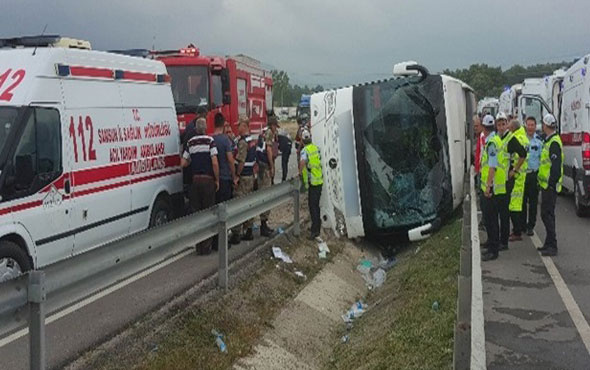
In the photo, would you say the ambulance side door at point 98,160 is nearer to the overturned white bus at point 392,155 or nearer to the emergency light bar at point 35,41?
the emergency light bar at point 35,41

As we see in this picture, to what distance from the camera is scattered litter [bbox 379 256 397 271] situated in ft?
37.1

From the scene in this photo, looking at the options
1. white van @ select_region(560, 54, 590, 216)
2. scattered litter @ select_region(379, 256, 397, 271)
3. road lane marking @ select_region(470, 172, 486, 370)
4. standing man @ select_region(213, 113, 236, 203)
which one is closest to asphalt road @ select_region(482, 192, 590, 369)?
road lane marking @ select_region(470, 172, 486, 370)

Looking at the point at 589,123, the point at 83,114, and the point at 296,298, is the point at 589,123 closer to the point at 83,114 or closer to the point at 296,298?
the point at 296,298

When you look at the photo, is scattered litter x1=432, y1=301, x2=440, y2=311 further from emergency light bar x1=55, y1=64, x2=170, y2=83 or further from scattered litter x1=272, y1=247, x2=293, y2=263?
emergency light bar x1=55, y1=64, x2=170, y2=83

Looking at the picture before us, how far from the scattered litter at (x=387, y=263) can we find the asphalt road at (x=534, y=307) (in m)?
1.84

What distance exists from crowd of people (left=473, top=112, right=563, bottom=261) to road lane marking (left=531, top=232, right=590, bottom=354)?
734mm

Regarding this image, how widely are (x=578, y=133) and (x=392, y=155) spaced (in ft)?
16.1

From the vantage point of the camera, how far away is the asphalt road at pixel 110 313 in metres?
5.76

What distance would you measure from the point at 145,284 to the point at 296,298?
1791 millimetres

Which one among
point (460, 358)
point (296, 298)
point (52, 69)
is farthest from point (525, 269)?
point (52, 69)

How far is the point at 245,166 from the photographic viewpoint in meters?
10.9

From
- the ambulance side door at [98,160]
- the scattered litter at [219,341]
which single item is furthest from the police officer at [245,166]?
the scattered litter at [219,341]

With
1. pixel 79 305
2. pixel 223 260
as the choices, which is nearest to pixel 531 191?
pixel 223 260

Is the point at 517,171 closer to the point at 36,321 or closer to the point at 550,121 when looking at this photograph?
the point at 550,121
